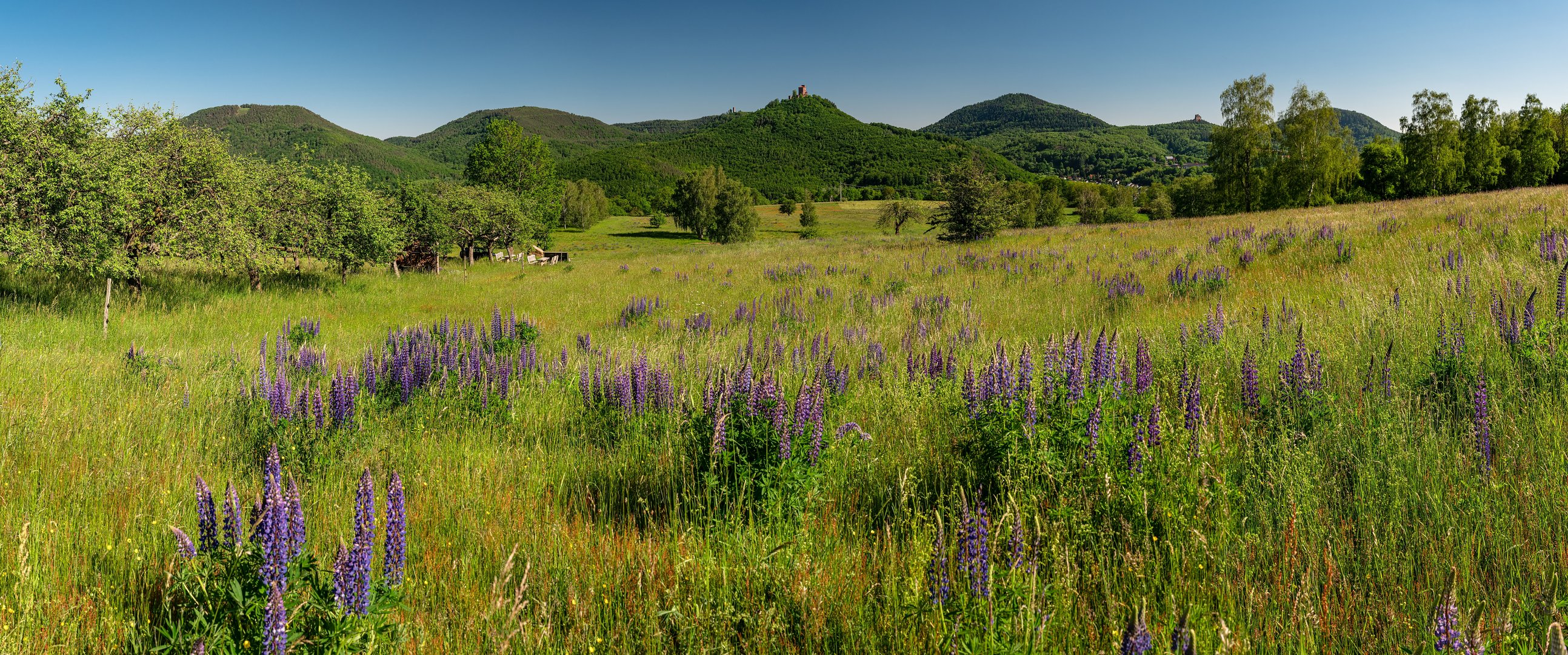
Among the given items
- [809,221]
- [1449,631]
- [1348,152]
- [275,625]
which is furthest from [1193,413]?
[809,221]

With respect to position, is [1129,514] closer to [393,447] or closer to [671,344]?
[393,447]

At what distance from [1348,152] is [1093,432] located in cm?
6756

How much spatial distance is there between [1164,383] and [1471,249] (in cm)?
734

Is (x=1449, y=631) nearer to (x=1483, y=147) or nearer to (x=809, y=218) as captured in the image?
(x=1483, y=147)

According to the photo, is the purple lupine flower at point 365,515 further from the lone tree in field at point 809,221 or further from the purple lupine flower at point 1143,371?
the lone tree in field at point 809,221

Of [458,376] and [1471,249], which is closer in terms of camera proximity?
[458,376]

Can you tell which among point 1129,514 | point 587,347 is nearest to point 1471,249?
point 1129,514

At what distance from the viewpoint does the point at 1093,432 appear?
10.1 ft

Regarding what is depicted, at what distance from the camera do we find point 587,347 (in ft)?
25.7

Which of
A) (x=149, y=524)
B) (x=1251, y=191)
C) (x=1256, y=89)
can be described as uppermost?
(x=1256, y=89)

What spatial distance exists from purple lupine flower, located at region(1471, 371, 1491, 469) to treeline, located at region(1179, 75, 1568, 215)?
5564 cm

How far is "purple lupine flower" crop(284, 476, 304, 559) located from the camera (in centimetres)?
197

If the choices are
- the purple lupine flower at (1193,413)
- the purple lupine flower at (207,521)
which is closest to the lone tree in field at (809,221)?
the purple lupine flower at (1193,413)

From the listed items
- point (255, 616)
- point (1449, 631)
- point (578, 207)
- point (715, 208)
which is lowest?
point (255, 616)
